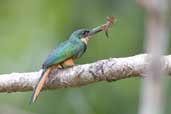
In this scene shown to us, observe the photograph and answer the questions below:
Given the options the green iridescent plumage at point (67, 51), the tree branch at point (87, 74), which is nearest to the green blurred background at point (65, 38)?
the green iridescent plumage at point (67, 51)

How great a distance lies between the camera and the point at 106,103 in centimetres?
415

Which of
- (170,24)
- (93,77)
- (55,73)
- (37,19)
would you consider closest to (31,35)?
(37,19)

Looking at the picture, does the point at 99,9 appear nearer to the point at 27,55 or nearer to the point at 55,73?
the point at 27,55

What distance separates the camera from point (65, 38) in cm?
419

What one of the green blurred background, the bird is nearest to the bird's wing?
the bird

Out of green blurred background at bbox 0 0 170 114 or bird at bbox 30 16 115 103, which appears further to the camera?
A: green blurred background at bbox 0 0 170 114

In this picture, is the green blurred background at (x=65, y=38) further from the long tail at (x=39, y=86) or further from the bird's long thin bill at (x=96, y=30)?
the long tail at (x=39, y=86)

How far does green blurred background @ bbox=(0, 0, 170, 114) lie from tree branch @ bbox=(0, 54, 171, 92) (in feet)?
3.96

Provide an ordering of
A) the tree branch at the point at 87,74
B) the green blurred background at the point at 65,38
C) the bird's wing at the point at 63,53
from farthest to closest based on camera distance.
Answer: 1. the green blurred background at the point at 65,38
2. the bird's wing at the point at 63,53
3. the tree branch at the point at 87,74

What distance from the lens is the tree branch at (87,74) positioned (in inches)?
88.3

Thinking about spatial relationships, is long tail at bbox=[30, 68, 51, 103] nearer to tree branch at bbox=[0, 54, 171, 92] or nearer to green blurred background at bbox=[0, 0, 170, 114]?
tree branch at bbox=[0, 54, 171, 92]

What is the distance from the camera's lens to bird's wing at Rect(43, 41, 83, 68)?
2.63m

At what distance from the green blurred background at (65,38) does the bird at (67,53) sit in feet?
3.17

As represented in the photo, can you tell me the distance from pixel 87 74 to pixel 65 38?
1865mm
